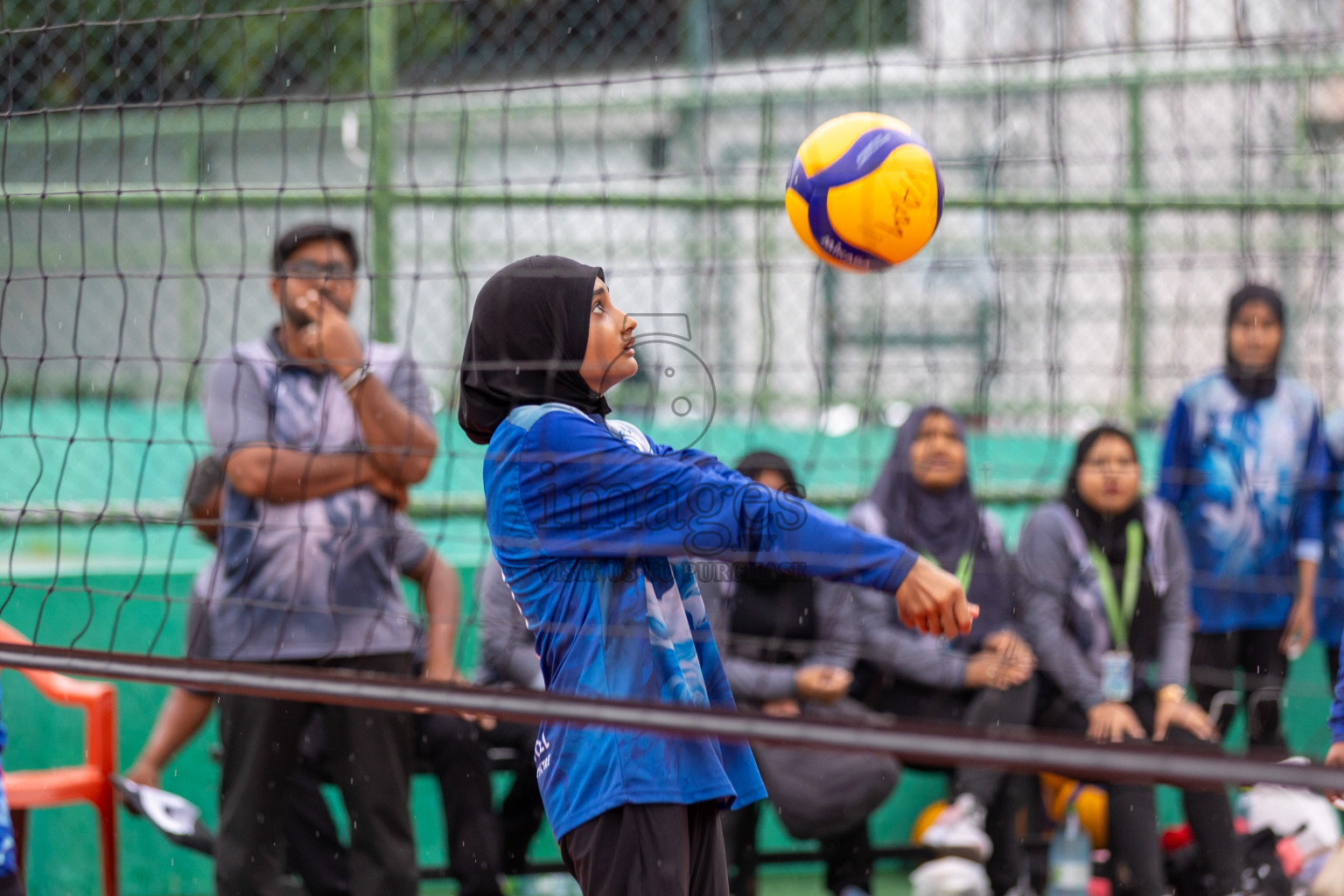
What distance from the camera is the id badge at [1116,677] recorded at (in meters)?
4.26

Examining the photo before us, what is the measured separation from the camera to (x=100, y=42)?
791cm

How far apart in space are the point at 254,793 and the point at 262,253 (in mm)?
5039

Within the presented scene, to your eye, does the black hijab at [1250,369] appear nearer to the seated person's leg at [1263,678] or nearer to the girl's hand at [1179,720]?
the seated person's leg at [1263,678]

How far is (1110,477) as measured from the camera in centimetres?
450

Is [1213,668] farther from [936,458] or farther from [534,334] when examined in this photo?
[534,334]

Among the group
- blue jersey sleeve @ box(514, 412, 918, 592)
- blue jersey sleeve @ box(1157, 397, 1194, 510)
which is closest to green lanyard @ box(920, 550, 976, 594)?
blue jersey sleeve @ box(1157, 397, 1194, 510)

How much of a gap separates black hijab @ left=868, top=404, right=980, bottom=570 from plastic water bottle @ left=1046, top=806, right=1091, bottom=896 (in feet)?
3.00

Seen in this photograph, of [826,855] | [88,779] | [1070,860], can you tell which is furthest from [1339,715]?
[88,779]

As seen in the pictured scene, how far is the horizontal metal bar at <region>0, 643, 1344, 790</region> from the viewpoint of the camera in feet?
6.54

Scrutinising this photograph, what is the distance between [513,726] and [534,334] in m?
2.25

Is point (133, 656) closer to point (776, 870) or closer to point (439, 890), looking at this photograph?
point (439, 890)

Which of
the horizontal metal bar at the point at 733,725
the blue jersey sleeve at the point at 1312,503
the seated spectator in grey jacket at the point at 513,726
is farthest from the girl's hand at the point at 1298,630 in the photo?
the horizontal metal bar at the point at 733,725

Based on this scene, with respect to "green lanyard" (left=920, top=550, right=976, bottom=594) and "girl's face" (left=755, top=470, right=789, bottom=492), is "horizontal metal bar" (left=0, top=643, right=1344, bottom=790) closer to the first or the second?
"girl's face" (left=755, top=470, right=789, bottom=492)

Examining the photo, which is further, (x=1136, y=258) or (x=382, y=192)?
(x=1136, y=258)
